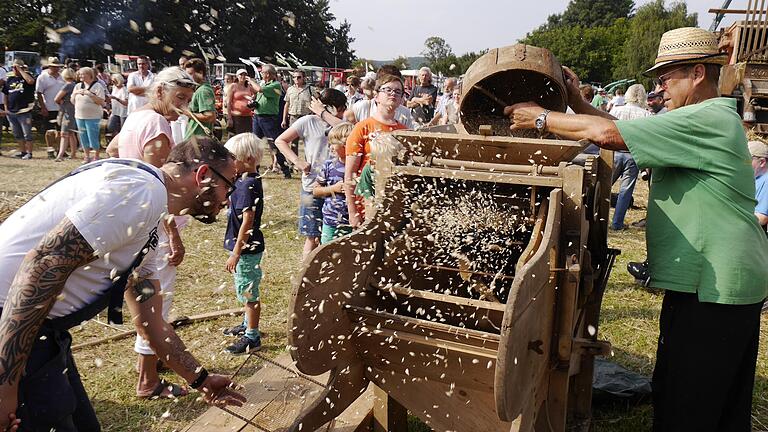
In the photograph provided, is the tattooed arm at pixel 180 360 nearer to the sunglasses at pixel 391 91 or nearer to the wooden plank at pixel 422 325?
the wooden plank at pixel 422 325

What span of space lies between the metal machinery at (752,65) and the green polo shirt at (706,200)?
7.93 meters

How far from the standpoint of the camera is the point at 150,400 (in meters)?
3.56

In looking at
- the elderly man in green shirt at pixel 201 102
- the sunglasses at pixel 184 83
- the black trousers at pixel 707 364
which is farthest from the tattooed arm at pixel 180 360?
the elderly man in green shirt at pixel 201 102

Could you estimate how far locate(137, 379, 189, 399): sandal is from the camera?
357 centimetres

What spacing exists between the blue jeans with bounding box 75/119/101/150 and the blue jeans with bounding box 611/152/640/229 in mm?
8786

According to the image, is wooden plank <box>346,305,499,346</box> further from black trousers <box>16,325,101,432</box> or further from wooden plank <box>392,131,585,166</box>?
black trousers <box>16,325,101,432</box>

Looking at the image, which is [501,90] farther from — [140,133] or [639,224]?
[639,224]

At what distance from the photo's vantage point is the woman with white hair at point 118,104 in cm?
1232

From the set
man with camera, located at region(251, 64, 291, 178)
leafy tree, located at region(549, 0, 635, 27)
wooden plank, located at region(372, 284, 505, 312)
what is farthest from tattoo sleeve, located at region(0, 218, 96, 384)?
leafy tree, located at region(549, 0, 635, 27)

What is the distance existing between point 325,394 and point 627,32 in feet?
273

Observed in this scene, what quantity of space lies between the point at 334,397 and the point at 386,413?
499mm

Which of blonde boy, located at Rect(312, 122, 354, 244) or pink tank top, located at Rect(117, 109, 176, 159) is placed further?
blonde boy, located at Rect(312, 122, 354, 244)

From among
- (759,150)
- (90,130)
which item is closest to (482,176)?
(759,150)

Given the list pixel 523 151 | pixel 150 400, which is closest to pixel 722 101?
pixel 523 151
